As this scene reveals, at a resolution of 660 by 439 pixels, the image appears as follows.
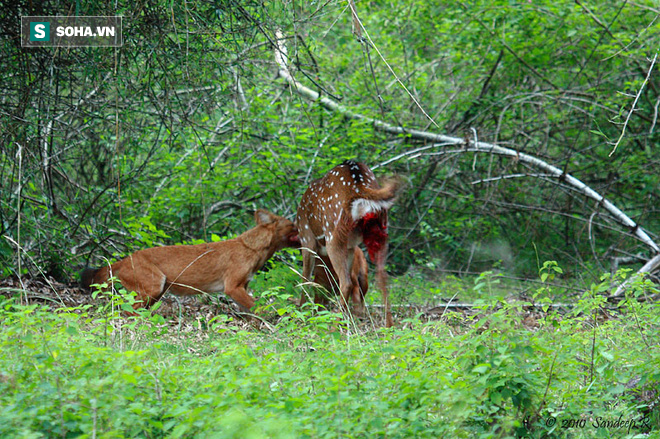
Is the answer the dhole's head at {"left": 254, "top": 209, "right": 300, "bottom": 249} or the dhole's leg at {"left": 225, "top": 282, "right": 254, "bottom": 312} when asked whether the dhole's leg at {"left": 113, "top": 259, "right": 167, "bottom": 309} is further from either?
the dhole's head at {"left": 254, "top": 209, "right": 300, "bottom": 249}

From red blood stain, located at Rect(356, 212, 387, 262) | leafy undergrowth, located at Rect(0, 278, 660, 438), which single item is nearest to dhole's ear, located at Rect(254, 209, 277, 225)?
red blood stain, located at Rect(356, 212, 387, 262)

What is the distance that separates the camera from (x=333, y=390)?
11.5 feet

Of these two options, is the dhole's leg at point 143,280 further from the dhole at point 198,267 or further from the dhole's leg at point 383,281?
the dhole's leg at point 383,281

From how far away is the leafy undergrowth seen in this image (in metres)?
3.23

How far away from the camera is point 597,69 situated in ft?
37.7

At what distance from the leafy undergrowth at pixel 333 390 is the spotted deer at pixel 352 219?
6.19ft

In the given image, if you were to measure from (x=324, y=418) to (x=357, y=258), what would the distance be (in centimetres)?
422

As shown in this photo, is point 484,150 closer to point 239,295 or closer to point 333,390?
point 239,295

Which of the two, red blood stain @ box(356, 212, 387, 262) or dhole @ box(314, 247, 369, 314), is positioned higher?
red blood stain @ box(356, 212, 387, 262)

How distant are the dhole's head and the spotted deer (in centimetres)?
49

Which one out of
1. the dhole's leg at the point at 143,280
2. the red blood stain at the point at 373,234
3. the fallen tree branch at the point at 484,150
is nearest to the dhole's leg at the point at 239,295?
the dhole's leg at the point at 143,280

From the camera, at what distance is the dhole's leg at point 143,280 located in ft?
22.5

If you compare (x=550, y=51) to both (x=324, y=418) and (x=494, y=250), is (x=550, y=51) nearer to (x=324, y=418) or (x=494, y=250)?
(x=494, y=250)

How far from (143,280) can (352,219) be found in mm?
2040
